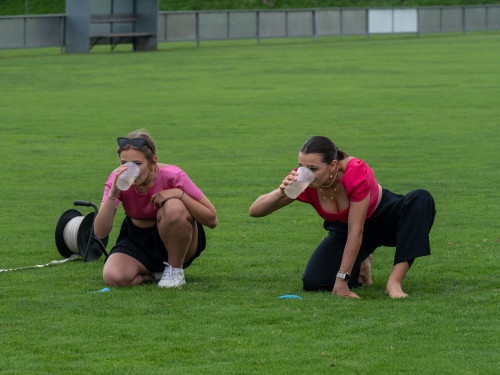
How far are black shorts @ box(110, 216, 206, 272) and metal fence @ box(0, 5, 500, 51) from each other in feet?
95.5

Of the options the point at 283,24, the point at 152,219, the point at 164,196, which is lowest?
the point at 152,219

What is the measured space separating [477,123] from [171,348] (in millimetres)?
12761

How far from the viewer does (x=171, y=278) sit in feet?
23.6

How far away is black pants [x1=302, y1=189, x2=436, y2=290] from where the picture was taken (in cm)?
700

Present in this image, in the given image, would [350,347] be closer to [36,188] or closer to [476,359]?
[476,359]

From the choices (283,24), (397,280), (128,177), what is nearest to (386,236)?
(397,280)

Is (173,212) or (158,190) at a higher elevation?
(158,190)

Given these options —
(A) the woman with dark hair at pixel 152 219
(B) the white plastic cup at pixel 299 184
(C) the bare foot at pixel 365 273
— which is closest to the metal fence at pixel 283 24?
(A) the woman with dark hair at pixel 152 219

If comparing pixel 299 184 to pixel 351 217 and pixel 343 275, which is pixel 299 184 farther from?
pixel 343 275

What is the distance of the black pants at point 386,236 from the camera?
23.0 feet

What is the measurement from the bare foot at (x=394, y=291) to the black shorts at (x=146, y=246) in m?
1.45

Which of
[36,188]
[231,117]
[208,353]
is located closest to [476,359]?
[208,353]

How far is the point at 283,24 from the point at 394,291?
3902cm

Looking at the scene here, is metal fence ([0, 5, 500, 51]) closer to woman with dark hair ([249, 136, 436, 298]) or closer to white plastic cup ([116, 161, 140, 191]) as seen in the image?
white plastic cup ([116, 161, 140, 191])
